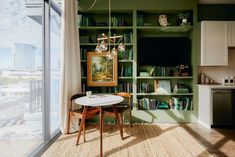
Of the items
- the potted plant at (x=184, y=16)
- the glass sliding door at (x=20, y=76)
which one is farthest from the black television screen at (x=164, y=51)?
the glass sliding door at (x=20, y=76)

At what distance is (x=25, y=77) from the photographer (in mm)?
2994

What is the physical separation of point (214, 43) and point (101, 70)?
263 cm

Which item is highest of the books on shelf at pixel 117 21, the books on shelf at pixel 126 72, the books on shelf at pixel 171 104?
the books on shelf at pixel 117 21

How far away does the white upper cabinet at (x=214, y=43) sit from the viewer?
4602 millimetres

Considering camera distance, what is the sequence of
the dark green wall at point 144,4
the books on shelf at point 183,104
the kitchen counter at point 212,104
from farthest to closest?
the books on shelf at point 183,104 < the dark green wall at point 144,4 < the kitchen counter at point 212,104

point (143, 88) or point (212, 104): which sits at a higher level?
point (143, 88)

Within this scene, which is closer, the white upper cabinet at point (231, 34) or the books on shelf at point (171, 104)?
the white upper cabinet at point (231, 34)

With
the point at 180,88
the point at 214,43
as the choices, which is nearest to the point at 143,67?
the point at 180,88

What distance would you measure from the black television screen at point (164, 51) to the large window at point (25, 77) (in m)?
2.02

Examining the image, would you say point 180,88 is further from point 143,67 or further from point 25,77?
point 25,77

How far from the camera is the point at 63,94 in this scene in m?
3.91

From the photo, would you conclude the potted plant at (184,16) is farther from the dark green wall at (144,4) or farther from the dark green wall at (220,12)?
the dark green wall at (220,12)

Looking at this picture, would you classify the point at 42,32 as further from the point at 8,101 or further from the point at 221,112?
the point at 221,112

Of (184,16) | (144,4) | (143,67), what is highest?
(144,4)
